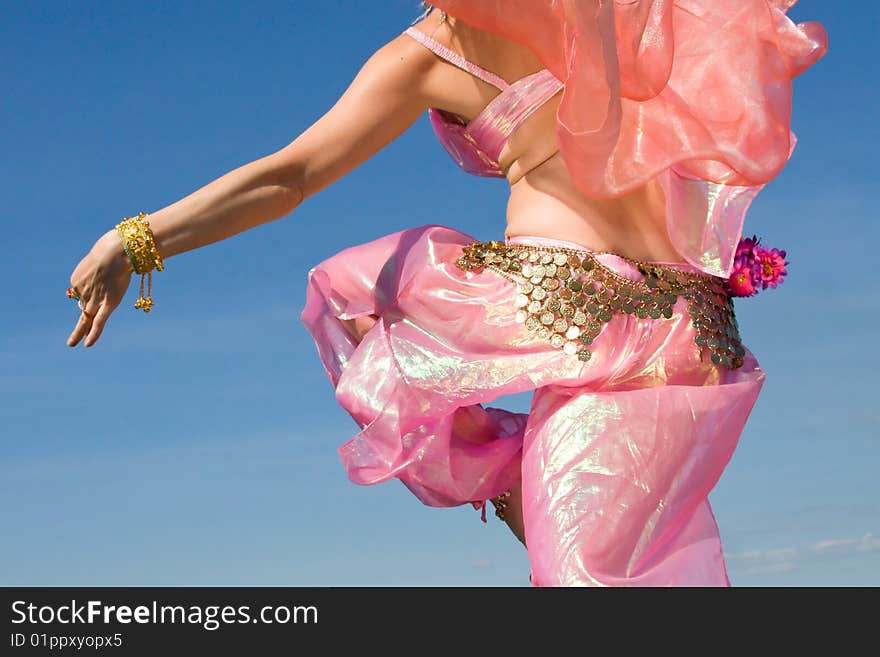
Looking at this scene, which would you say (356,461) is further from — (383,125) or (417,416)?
(383,125)

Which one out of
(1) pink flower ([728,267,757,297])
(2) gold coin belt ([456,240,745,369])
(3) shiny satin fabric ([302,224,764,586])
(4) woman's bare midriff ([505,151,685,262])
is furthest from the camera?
(1) pink flower ([728,267,757,297])

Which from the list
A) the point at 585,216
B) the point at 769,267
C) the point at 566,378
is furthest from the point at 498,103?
the point at 769,267

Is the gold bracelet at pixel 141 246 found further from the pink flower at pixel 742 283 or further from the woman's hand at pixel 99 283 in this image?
the pink flower at pixel 742 283

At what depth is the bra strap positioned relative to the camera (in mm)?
3863

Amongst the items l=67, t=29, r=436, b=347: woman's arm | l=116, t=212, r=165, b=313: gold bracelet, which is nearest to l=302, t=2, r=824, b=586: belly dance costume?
l=67, t=29, r=436, b=347: woman's arm

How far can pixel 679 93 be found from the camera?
3.74m

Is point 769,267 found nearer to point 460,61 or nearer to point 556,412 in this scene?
point 556,412

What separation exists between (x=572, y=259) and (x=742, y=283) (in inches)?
24.6

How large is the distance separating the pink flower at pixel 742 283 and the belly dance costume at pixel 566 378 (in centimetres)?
6

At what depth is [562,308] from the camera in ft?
12.2

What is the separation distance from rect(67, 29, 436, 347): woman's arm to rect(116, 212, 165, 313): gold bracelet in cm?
2

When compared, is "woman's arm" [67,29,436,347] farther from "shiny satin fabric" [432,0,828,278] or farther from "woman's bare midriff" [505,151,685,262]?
"woman's bare midriff" [505,151,685,262]
